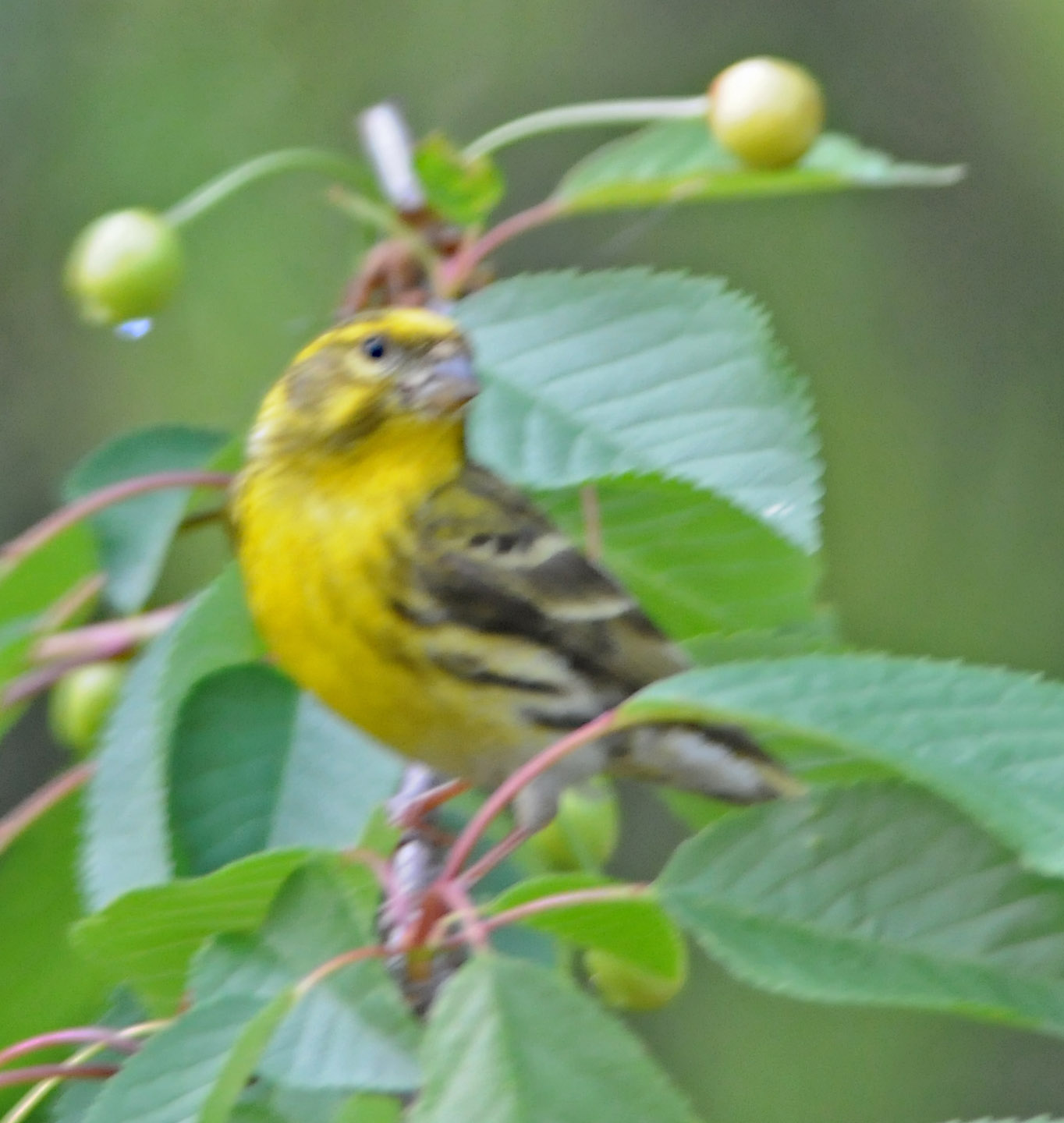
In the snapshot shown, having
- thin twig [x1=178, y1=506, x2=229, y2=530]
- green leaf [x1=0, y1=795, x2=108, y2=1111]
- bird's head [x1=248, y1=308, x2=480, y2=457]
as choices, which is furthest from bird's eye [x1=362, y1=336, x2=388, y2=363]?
green leaf [x1=0, y1=795, x2=108, y2=1111]

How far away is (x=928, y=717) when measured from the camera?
38.5 inches

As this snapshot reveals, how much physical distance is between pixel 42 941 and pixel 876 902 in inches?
36.3

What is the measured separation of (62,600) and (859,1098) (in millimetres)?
3043

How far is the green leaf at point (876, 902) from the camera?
41.1 inches

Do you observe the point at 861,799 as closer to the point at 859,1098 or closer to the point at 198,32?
the point at 198,32

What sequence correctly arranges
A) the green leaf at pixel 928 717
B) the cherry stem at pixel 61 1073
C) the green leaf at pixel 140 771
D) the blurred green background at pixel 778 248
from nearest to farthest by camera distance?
the green leaf at pixel 928 717, the cherry stem at pixel 61 1073, the green leaf at pixel 140 771, the blurred green background at pixel 778 248

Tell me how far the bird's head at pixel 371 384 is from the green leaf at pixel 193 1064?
0.65m

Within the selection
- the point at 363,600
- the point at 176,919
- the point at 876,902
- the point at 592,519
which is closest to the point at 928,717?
the point at 876,902

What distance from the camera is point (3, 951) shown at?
1656mm

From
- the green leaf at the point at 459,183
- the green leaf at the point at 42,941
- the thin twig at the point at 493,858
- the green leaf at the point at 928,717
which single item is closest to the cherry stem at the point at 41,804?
the green leaf at the point at 42,941

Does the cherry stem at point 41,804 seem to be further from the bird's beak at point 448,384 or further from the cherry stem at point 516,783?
the cherry stem at point 516,783

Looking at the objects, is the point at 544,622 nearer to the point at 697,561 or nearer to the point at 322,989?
the point at 697,561

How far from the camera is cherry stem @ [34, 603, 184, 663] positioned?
5.75ft

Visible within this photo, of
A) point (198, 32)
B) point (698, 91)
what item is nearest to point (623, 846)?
point (698, 91)
